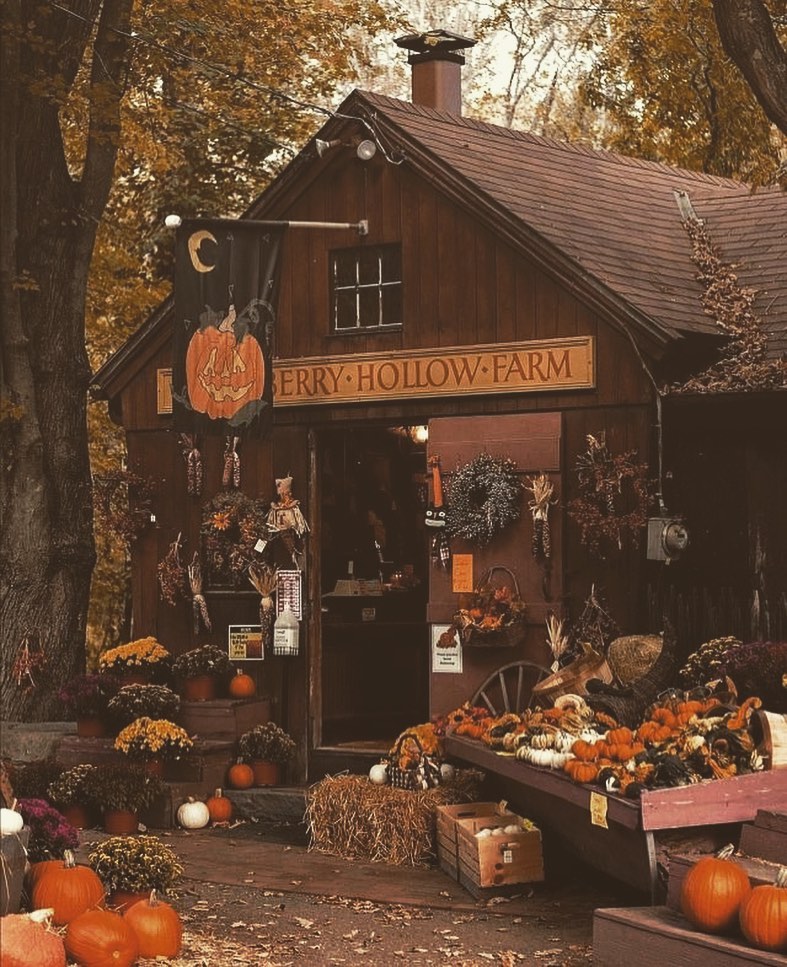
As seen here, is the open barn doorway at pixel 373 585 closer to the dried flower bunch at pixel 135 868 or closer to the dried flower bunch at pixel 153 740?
the dried flower bunch at pixel 153 740

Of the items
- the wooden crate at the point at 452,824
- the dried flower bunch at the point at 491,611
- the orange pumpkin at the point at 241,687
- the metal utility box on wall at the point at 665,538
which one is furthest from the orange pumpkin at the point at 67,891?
the orange pumpkin at the point at 241,687

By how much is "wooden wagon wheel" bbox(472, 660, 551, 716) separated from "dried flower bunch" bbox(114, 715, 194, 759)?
7.78 ft

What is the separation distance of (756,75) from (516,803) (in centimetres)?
490

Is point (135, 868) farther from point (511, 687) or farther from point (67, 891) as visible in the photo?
point (511, 687)

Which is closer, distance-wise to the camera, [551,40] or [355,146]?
[355,146]

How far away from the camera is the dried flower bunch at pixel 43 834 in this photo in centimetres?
967

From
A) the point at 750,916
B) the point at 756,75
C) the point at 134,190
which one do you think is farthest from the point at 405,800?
the point at 134,190

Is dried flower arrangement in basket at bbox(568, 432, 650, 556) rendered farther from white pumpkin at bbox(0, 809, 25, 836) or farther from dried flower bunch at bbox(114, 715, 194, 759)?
white pumpkin at bbox(0, 809, 25, 836)

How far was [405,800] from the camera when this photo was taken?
12289 millimetres

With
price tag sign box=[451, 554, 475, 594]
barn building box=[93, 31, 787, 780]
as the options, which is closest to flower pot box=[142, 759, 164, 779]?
barn building box=[93, 31, 787, 780]

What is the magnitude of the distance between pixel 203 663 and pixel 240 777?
104 centimetres

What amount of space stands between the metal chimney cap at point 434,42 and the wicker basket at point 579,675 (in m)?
7.39

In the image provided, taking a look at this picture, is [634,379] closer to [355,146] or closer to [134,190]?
[355,146]

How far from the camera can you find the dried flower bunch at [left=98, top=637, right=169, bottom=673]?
1503 cm
